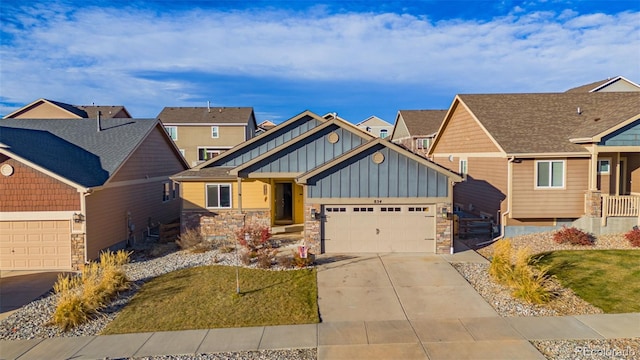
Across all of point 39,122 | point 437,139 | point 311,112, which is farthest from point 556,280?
point 39,122

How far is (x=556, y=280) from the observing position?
1121 centimetres

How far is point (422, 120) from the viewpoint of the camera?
4009 centimetres

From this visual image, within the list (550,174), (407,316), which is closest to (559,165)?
(550,174)

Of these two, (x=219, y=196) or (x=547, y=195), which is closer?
(x=547, y=195)

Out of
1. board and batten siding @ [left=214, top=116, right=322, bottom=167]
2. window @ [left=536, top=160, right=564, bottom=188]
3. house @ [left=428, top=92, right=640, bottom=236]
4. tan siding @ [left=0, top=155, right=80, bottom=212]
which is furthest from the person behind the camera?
board and batten siding @ [left=214, top=116, right=322, bottom=167]

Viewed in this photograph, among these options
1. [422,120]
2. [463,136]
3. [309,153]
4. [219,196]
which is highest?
[422,120]

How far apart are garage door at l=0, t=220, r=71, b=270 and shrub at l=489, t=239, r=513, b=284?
14577 mm

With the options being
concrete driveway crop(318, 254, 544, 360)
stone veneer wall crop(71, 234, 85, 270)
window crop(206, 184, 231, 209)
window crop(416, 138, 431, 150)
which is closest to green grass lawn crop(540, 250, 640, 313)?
concrete driveway crop(318, 254, 544, 360)

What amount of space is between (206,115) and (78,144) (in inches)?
1014

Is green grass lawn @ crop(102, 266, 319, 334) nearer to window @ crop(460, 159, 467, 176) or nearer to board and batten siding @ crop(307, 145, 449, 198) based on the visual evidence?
board and batten siding @ crop(307, 145, 449, 198)

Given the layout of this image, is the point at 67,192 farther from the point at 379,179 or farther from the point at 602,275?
the point at 602,275

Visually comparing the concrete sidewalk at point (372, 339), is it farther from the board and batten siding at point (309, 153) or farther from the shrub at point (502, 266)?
the board and batten siding at point (309, 153)

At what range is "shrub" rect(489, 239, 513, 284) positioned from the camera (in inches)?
436

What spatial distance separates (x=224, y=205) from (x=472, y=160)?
1314 centimetres
